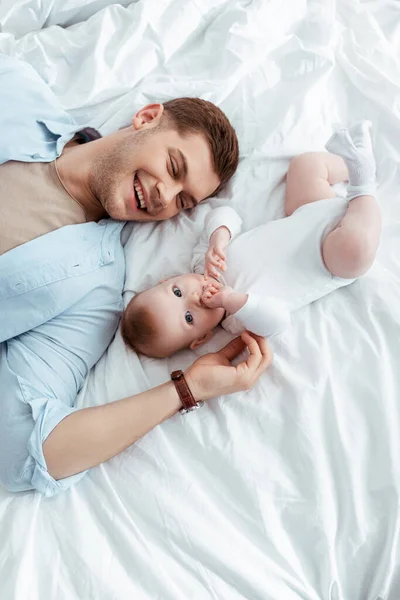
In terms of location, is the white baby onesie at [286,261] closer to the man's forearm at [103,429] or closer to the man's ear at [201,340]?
the man's ear at [201,340]

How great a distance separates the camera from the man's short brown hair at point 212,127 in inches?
52.7

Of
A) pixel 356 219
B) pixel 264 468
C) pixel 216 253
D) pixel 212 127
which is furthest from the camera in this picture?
pixel 212 127

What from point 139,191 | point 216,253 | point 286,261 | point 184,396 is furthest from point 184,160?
point 184,396

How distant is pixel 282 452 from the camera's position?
40.9 inches

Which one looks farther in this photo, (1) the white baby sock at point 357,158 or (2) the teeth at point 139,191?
(2) the teeth at point 139,191

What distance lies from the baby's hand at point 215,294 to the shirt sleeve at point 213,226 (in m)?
0.11

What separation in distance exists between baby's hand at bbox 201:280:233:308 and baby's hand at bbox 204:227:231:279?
0.11 ft

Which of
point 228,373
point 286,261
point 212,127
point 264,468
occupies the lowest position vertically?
point 264,468

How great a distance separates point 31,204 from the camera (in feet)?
4.26

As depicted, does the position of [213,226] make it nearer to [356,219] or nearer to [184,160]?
[184,160]

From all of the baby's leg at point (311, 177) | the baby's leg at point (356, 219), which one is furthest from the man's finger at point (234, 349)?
the baby's leg at point (311, 177)

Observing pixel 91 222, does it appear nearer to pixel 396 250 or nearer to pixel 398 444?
pixel 396 250

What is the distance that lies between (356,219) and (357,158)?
14cm

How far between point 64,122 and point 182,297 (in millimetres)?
668
